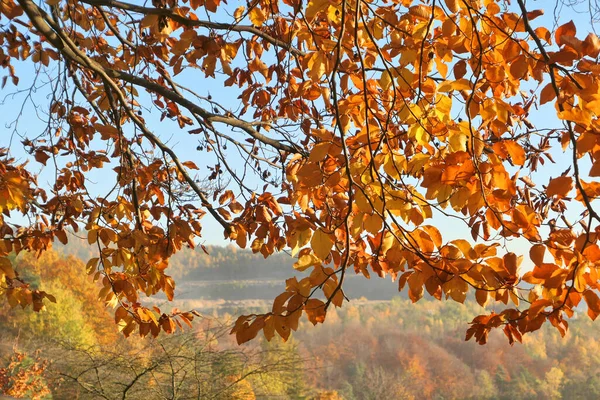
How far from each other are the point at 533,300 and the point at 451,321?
209 ft

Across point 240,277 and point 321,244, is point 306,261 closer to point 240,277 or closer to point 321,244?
point 321,244

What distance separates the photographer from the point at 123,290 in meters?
2.48

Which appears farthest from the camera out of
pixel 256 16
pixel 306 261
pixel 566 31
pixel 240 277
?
pixel 240 277

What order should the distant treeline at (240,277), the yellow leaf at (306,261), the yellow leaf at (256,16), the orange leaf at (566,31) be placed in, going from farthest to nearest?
the distant treeline at (240,277) < the yellow leaf at (256,16) < the yellow leaf at (306,261) < the orange leaf at (566,31)

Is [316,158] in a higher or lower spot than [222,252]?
lower

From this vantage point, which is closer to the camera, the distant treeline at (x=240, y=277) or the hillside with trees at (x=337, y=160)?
the hillside with trees at (x=337, y=160)

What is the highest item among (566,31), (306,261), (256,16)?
(256,16)

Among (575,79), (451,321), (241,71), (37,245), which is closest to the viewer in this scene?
(575,79)

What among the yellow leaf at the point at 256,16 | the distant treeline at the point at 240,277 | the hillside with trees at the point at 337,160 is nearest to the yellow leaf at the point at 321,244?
the hillside with trees at the point at 337,160

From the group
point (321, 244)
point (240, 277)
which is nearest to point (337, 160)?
point (321, 244)

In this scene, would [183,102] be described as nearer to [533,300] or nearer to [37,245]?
[37,245]

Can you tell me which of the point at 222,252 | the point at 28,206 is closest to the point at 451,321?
the point at 222,252

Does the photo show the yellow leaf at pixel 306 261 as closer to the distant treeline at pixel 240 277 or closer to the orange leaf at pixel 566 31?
the orange leaf at pixel 566 31

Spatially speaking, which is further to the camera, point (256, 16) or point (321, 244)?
point (256, 16)
